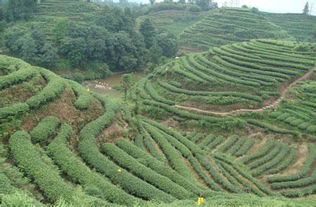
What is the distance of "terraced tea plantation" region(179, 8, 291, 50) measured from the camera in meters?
76.2

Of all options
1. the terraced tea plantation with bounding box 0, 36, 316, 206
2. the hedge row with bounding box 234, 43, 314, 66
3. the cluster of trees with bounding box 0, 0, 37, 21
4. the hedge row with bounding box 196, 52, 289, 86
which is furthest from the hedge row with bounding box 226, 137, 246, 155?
the cluster of trees with bounding box 0, 0, 37, 21

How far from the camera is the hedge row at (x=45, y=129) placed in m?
18.0

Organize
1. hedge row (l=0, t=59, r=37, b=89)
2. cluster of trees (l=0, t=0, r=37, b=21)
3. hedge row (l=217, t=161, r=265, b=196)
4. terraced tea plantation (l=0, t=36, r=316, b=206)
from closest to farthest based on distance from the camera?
1. terraced tea plantation (l=0, t=36, r=316, b=206)
2. hedge row (l=0, t=59, r=37, b=89)
3. hedge row (l=217, t=161, r=265, b=196)
4. cluster of trees (l=0, t=0, r=37, b=21)

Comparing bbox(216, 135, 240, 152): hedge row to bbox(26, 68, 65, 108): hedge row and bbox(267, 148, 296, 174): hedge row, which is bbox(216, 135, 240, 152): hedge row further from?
bbox(26, 68, 65, 108): hedge row

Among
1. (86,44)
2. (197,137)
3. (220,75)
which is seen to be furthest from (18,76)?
(86,44)

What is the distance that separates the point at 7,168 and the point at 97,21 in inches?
2217

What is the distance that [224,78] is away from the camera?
156 ft

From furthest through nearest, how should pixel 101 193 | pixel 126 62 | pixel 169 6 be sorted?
pixel 169 6
pixel 126 62
pixel 101 193

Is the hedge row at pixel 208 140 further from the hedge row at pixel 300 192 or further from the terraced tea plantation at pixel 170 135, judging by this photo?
the hedge row at pixel 300 192

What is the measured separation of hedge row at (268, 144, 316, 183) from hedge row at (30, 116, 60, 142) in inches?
770

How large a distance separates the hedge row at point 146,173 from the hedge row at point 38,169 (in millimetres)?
4363

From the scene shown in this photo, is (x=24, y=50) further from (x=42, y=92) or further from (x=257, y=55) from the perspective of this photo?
(x=42, y=92)

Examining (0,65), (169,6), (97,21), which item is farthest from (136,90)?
(169,6)

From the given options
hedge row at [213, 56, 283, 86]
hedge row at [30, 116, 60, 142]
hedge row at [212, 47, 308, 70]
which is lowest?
hedge row at [213, 56, 283, 86]
